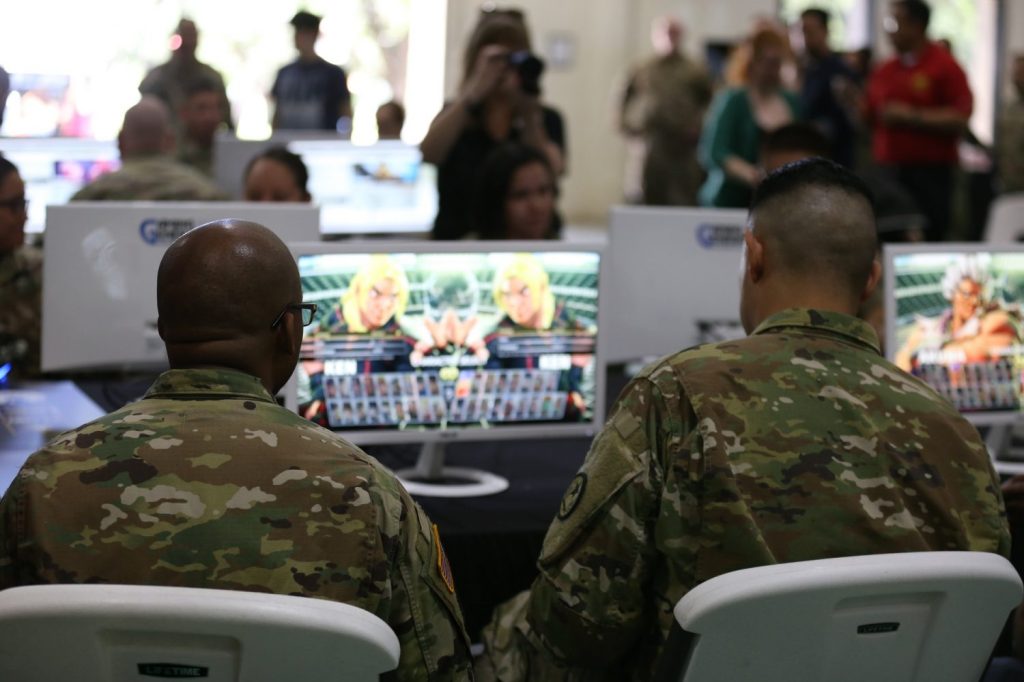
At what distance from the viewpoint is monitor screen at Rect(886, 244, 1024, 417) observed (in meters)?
2.96

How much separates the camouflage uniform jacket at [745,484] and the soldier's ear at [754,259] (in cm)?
15

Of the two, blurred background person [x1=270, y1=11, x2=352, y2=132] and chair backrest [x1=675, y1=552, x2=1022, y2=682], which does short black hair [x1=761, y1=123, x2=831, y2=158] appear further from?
blurred background person [x1=270, y1=11, x2=352, y2=132]

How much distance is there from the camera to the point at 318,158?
5.52 m

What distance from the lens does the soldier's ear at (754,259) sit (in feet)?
6.77

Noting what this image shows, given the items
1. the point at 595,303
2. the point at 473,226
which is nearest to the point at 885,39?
the point at 473,226

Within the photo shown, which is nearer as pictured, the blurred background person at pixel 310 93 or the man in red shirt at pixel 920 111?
the man in red shirt at pixel 920 111

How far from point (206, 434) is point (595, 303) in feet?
4.36

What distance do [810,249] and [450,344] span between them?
2.74 feet

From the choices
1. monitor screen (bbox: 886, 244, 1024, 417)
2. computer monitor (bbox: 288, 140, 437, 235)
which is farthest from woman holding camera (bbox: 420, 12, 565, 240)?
monitor screen (bbox: 886, 244, 1024, 417)

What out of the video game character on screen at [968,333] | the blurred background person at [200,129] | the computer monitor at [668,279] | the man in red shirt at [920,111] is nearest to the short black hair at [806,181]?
the video game character on screen at [968,333]

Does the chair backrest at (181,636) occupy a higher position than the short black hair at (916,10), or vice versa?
the short black hair at (916,10)

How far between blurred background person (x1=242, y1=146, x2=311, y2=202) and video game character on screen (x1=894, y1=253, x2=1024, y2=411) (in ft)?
5.95

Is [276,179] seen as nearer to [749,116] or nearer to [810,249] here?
[810,249]

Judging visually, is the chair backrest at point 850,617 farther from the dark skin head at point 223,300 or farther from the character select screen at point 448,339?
the character select screen at point 448,339
